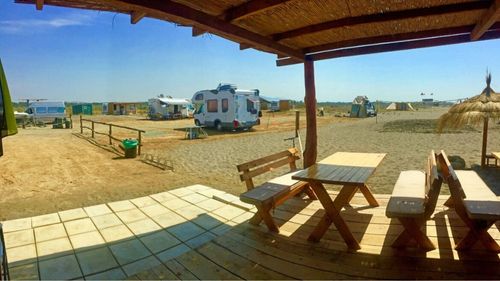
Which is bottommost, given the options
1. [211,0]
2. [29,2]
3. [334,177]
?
[334,177]

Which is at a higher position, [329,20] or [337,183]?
[329,20]

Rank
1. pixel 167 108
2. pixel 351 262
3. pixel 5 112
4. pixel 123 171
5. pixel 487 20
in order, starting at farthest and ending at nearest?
pixel 167 108
pixel 123 171
pixel 487 20
pixel 351 262
pixel 5 112

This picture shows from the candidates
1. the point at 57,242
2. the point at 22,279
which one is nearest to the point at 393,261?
the point at 22,279

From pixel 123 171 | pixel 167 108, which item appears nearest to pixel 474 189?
pixel 123 171

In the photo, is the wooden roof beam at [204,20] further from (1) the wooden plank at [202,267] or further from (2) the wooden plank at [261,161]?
(1) the wooden plank at [202,267]

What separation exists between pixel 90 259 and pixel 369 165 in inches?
130

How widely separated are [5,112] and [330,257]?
2749 mm

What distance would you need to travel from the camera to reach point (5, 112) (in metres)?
1.92

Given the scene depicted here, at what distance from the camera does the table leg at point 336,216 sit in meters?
2.90

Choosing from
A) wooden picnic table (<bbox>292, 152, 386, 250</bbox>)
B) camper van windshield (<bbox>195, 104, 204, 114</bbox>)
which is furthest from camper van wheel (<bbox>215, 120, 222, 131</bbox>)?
wooden picnic table (<bbox>292, 152, 386, 250</bbox>)

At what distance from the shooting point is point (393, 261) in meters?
2.63

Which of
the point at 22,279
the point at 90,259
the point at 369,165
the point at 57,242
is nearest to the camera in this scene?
the point at 22,279

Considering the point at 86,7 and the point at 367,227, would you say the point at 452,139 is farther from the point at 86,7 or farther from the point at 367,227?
the point at 86,7

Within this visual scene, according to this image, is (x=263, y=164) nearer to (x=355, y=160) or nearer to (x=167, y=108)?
(x=355, y=160)
